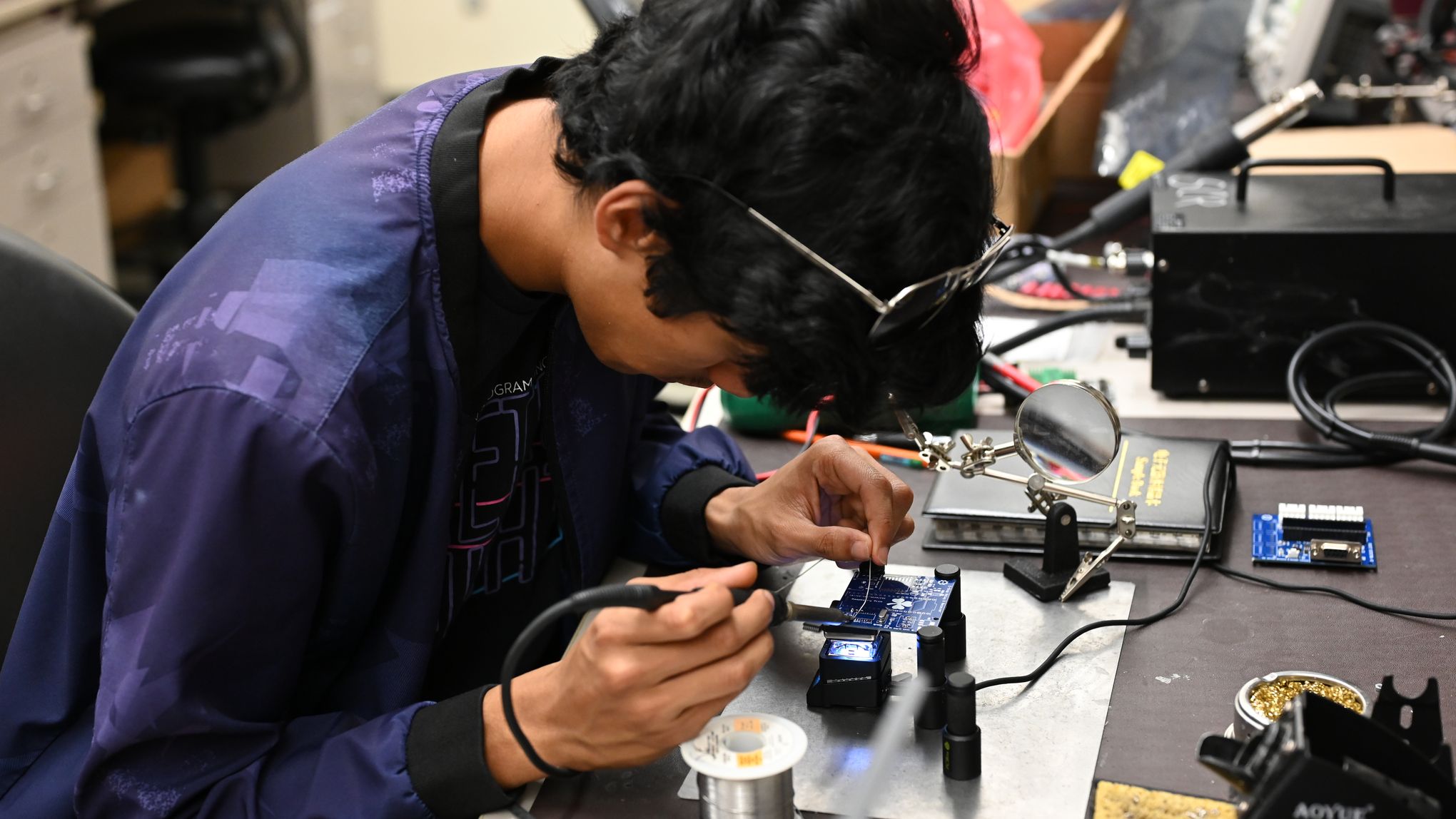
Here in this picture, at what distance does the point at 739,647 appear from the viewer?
857 millimetres

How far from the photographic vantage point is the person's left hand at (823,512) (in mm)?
1118

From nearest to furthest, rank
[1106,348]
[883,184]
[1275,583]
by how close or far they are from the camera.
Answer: [883,184] < [1275,583] < [1106,348]

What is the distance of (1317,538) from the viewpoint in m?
1.16

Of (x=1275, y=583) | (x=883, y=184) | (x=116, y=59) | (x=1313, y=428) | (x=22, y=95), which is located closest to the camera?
(x=883, y=184)

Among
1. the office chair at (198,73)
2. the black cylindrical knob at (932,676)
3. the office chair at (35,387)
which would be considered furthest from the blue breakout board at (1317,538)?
the office chair at (198,73)

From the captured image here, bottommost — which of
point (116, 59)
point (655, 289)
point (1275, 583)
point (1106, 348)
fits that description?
point (116, 59)

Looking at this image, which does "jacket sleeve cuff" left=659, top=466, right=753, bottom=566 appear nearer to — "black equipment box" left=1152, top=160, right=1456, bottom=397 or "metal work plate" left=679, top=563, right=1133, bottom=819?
"metal work plate" left=679, top=563, right=1133, bottom=819

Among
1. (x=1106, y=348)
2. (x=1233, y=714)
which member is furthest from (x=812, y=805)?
(x=1106, y=348)

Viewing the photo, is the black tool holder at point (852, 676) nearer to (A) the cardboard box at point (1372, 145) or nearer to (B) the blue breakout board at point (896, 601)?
(B) the blue breakout board at point (896, 601)

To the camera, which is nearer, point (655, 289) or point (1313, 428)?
point (655, 289)

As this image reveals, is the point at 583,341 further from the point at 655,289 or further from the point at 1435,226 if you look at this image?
the point at 1435,226

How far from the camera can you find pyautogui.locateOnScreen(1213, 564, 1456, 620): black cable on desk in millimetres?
1037

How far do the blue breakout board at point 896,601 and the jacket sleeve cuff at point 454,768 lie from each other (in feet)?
0.96

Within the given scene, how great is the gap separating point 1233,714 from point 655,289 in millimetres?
481
